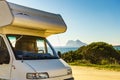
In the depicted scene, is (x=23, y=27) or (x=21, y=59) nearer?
(x=21, y=59)

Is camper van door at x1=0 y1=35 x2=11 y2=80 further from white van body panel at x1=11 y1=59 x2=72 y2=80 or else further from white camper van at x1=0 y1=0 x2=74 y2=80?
white van body panel at x1=11 y1=59 x2=72 y2=80

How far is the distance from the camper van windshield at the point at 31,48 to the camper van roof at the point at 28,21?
173mm

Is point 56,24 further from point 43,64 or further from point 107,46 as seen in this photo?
point 107,46

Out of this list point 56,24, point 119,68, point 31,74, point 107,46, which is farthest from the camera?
point 107,46

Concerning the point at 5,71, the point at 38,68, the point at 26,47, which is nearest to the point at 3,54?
the point at 5,71

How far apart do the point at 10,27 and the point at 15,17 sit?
496 millimetres

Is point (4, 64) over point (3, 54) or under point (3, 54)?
under

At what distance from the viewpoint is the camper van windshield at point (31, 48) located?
28.9ft

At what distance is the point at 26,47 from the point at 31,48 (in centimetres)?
29

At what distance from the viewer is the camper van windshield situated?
347 inches

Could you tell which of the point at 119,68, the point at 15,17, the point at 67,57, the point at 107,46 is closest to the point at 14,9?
the point at 15,17

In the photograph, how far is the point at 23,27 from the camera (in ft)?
30.0

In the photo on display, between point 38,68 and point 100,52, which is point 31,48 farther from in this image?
point 100,52

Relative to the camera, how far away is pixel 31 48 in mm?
9625
